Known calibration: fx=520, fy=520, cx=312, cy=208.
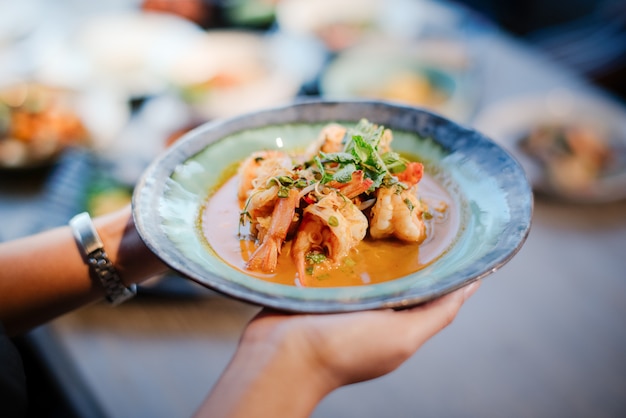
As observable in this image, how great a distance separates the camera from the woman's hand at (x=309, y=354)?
4.22ft

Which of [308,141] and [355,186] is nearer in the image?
[355,186]

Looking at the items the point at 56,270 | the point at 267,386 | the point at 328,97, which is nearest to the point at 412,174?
the point at 267,386

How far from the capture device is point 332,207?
1434mm

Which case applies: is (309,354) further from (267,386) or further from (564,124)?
(564,124)

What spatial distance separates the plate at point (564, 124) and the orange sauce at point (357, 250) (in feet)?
4.56

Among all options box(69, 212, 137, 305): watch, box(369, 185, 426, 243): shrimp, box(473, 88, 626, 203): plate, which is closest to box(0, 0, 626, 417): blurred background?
box(473, 88, 626, 203): plate

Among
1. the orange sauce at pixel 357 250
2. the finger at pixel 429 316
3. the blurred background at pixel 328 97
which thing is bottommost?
the blurred background at pixel 328 97

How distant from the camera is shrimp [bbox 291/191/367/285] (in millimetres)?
1428

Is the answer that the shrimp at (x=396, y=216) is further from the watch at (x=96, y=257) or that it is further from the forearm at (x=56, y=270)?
the watch at (x=96, y=257)

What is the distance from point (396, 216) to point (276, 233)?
35cm

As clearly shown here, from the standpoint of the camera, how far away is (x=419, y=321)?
1.35 metres

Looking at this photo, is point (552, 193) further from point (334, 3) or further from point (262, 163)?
point (334, 3)

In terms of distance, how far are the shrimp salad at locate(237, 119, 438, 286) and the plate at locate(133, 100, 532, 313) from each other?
135 millimetres

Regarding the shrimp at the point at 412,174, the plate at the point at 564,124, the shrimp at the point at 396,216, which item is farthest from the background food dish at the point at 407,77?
the shrimp at the point at 396,216
